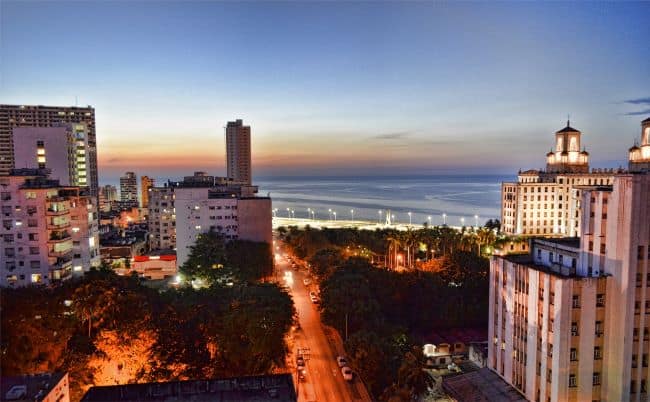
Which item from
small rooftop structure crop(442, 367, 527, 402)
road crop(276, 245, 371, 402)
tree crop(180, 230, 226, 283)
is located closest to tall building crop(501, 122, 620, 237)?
road crop(276, 245, 371, 402)

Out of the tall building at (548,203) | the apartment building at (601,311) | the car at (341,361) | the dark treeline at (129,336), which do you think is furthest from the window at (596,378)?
the tall building at (548,203)

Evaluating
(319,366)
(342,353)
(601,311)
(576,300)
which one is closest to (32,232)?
(319,366)

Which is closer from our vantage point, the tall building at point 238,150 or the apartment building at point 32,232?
the apartment building at point 32,232

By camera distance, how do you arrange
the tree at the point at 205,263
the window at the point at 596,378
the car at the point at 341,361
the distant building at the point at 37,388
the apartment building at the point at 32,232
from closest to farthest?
the distant building at the point at 37,388
the window at the point at 596,378
the car at the point at 341,361
the apartment building at the point at 32,232
the tree at the point at 205,263

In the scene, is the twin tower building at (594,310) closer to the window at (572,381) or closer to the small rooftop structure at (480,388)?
the window at (572,381)

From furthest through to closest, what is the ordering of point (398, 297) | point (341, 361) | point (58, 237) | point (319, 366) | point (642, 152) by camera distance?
point (642, 152) < point (398, 297) < point (58, 237) < point (341, 361) < point (319, 366)

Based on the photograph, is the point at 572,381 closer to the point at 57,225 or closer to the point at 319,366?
the point at 319,366

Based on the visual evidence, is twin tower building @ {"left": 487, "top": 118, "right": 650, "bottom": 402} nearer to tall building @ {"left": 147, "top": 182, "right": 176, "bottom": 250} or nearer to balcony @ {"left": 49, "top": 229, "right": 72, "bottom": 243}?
balcony @ {"left": 49, "top": 229, "right": 72, "bottom": 243}
